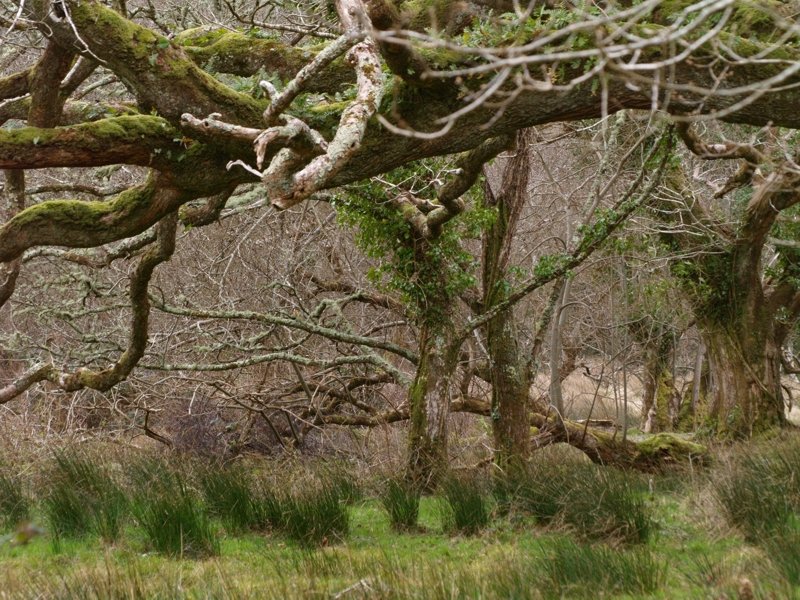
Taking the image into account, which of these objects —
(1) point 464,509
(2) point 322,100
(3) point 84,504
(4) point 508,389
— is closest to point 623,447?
(4) point 508,389

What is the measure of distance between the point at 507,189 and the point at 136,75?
5.10m

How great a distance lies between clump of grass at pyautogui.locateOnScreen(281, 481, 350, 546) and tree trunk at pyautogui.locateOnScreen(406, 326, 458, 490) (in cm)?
188

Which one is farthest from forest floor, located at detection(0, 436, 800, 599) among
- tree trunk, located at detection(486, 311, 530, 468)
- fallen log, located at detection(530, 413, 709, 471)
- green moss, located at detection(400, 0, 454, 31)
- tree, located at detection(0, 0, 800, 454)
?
green moss, located at detection(400, 0, 454, 31)

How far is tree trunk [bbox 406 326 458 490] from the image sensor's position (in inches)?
340

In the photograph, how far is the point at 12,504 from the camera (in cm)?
761

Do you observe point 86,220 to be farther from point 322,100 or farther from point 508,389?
point 508,389

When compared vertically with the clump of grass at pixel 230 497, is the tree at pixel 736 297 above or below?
above

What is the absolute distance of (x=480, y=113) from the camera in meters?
5.11

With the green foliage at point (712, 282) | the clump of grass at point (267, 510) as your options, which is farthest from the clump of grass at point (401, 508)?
the green foliage at point (712, 282)

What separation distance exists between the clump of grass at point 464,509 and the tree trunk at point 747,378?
4.91m

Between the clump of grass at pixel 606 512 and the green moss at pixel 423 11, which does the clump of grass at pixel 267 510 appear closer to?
the clump of grass at pixel 606 512

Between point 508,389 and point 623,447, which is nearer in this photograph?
point 508,389

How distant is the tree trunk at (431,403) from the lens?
8.62 metres

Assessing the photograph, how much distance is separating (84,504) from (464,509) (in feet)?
10.3
